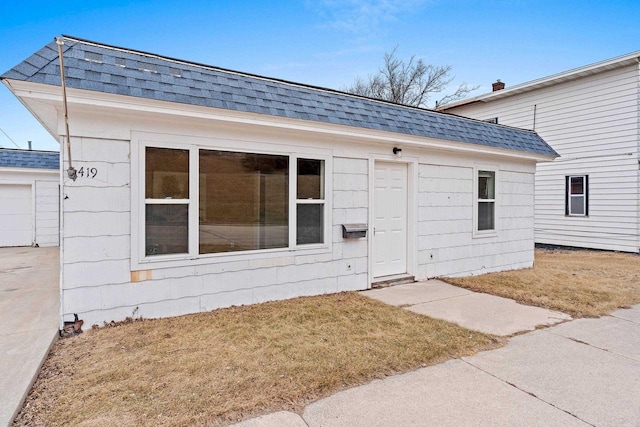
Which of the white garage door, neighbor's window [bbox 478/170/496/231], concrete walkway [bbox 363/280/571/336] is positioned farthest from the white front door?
the white garage door

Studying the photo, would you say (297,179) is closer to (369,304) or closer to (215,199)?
(215,199)

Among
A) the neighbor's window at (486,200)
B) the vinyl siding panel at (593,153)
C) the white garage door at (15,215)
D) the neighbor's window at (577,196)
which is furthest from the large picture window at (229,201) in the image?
the neighbor's window at (577,196)

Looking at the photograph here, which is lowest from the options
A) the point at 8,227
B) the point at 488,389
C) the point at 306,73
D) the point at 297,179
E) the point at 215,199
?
the point at 488,389

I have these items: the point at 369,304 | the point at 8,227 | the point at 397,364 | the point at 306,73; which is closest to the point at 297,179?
the point at 369,304

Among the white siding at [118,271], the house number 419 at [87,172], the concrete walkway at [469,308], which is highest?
the house number 419 at [87,172]

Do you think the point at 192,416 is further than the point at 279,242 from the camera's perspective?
No

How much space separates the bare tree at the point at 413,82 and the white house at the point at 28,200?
19875 mm

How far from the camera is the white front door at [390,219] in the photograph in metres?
6.23

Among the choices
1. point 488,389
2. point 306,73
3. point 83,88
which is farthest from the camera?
point 306,73

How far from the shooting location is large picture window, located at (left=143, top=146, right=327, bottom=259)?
A: 4.34 m

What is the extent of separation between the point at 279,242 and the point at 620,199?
11.6 metres

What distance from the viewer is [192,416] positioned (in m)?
2.33

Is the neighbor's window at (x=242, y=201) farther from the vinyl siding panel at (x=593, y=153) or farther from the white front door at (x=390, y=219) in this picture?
the vinyl siding panel at (x=593, y=153)

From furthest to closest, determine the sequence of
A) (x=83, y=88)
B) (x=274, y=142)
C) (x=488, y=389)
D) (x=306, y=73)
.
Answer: (x=306, y=73) < (x=274, y=142) < (x=83, y=88) < (x=488, y=389)
